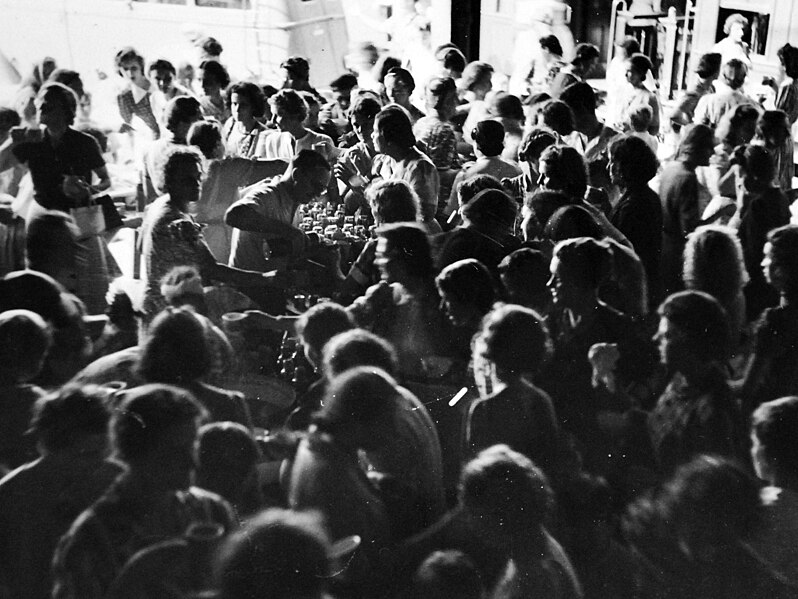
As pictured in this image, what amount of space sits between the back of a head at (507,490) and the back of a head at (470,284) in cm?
48

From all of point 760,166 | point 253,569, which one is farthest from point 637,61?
point 253,569

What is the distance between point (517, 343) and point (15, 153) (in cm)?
196

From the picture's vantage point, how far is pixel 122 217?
3131mm

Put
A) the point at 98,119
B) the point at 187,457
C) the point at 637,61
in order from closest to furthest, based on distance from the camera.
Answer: the point at 187,457, the point at 98,119, the point at 637,61

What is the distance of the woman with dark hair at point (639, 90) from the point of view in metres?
3.93

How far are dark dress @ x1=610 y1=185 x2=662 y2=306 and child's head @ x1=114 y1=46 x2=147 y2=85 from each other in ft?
7.64

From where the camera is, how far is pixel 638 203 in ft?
8.77

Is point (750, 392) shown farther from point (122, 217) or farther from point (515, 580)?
point (122, 217)

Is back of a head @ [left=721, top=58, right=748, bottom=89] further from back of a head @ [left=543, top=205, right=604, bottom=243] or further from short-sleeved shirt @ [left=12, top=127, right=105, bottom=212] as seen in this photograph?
short-sleeved shirt @ [left=12, top=127, right=105, bottom=212]

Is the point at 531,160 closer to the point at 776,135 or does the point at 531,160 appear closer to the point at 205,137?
the point at 776,135

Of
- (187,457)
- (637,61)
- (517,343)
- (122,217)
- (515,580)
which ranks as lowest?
(515,580)

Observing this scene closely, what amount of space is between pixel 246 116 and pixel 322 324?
50.0 inches

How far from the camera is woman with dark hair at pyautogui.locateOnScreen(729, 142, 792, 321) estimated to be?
2.61 m

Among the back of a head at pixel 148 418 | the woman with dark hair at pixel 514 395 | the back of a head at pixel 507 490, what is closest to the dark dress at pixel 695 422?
the woman with dark hair at pixel 514 395
